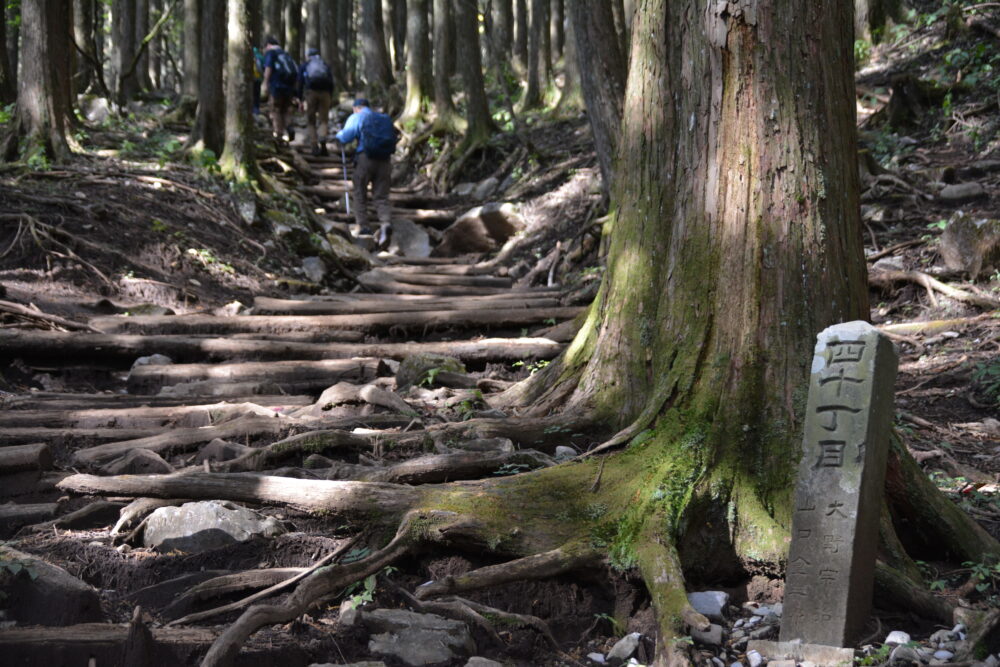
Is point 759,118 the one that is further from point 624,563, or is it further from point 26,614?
point 26,614

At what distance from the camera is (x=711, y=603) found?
3982 mm

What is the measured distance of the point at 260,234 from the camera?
42.9 ft

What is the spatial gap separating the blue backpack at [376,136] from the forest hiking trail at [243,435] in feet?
13.2

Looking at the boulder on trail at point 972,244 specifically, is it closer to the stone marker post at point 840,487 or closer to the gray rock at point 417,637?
the stone marker post at point 840,487

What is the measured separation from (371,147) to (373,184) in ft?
2.57

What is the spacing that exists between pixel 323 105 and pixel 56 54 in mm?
7623

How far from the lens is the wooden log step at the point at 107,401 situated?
6535 millimetres

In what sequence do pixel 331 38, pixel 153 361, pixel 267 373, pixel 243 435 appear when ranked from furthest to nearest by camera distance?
pixel 331 38
pixel 153 361
pixel 267 373
pixel 243 435

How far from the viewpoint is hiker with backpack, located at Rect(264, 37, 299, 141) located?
18359 mm

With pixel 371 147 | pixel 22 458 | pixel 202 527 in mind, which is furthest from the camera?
pixel 371 147

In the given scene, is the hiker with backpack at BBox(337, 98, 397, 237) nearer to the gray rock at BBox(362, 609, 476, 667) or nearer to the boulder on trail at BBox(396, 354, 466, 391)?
the boulder on trail at BBox(396, 354, 466, 391)

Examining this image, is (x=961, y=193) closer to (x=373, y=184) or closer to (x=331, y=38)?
(x=373, y=184)

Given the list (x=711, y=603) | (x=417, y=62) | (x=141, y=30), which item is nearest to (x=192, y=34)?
(x=417, y=62)

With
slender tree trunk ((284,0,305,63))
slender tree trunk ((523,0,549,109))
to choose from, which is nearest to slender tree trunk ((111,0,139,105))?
slender tree trunk ((284,0,305,63))
